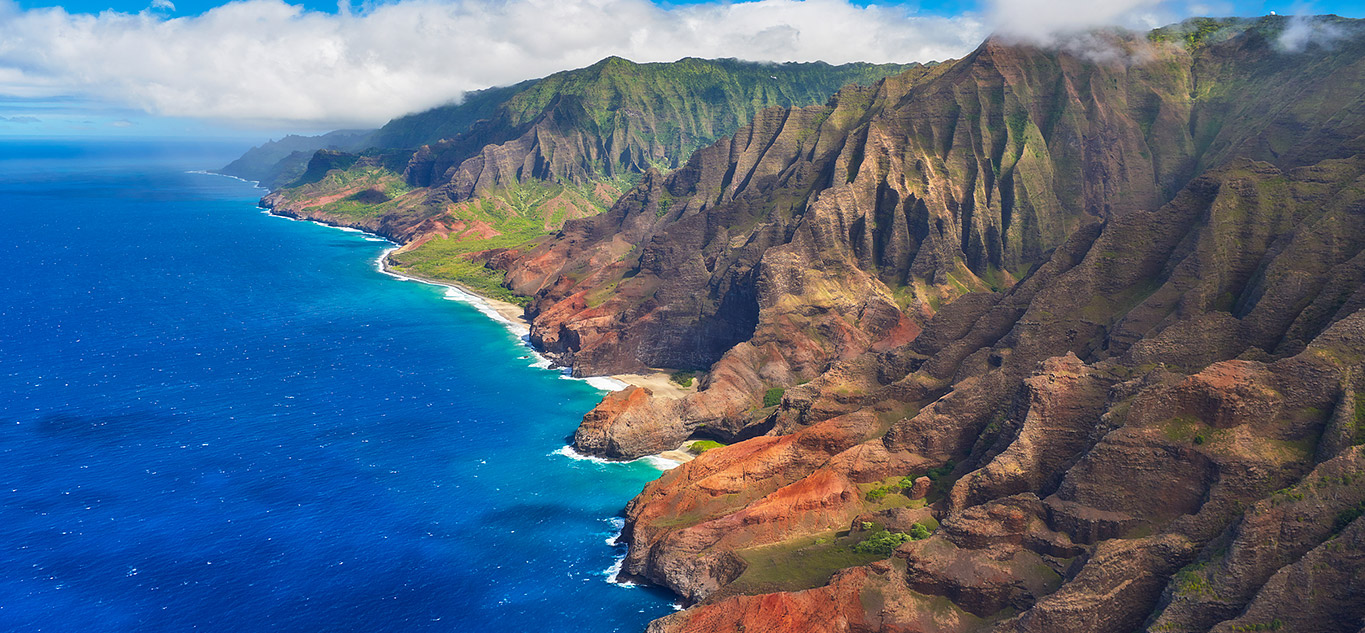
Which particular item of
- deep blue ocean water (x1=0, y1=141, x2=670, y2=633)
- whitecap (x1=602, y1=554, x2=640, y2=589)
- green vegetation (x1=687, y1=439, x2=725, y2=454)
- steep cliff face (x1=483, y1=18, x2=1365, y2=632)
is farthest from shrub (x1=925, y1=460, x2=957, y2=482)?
green vegetation (x1=687, y1=439, x2=725, y2=454)

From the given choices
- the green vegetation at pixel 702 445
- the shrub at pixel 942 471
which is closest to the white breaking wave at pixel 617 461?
the green vegetation at pixel 702 445

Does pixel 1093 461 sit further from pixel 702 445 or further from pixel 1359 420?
pixel 702 445

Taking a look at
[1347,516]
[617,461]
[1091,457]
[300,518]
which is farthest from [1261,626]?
[300,518]

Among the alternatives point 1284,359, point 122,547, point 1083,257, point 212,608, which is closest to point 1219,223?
point 1083,257

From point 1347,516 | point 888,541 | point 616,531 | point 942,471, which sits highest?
point 1347,516

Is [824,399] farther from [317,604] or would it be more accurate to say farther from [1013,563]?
[317,604]
